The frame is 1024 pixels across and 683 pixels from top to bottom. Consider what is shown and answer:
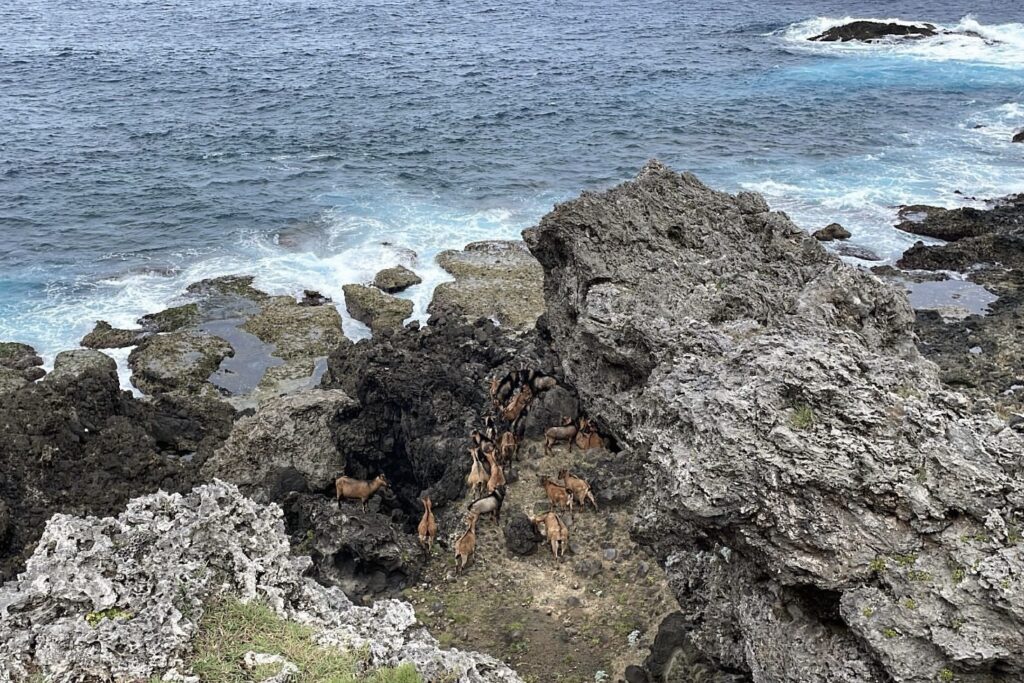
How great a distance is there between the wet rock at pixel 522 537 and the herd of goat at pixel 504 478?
0.52ft

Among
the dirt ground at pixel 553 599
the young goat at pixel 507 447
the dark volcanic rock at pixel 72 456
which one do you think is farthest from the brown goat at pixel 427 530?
the dark volcanic rock at pixel 72 456

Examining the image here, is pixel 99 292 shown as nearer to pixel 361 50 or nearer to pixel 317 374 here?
pixel 317 374

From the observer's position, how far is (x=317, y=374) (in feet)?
107

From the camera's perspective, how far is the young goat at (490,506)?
20078 millimetres

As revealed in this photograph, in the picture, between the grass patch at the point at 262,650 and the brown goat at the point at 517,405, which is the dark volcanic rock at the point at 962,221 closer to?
the brown goat at the point at 517,405

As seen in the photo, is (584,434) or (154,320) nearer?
(584,434)

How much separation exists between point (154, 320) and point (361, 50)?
2212 inches

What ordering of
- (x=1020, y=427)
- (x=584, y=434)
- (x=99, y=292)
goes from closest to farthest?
(x=1020, y=427) → (x=584, y=434) → (x=99, y=292)

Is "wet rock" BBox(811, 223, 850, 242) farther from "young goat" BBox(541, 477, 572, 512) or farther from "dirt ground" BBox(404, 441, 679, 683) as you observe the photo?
"young goat" BBox(541, 477, 572, 512)

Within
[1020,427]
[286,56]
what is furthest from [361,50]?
[1020,427]

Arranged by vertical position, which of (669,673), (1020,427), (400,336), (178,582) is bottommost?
(400,336)

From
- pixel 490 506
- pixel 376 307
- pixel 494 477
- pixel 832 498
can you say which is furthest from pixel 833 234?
pixel 832 498

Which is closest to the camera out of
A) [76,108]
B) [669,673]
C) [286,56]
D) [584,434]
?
[669,673]

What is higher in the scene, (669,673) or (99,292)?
(669,673)
